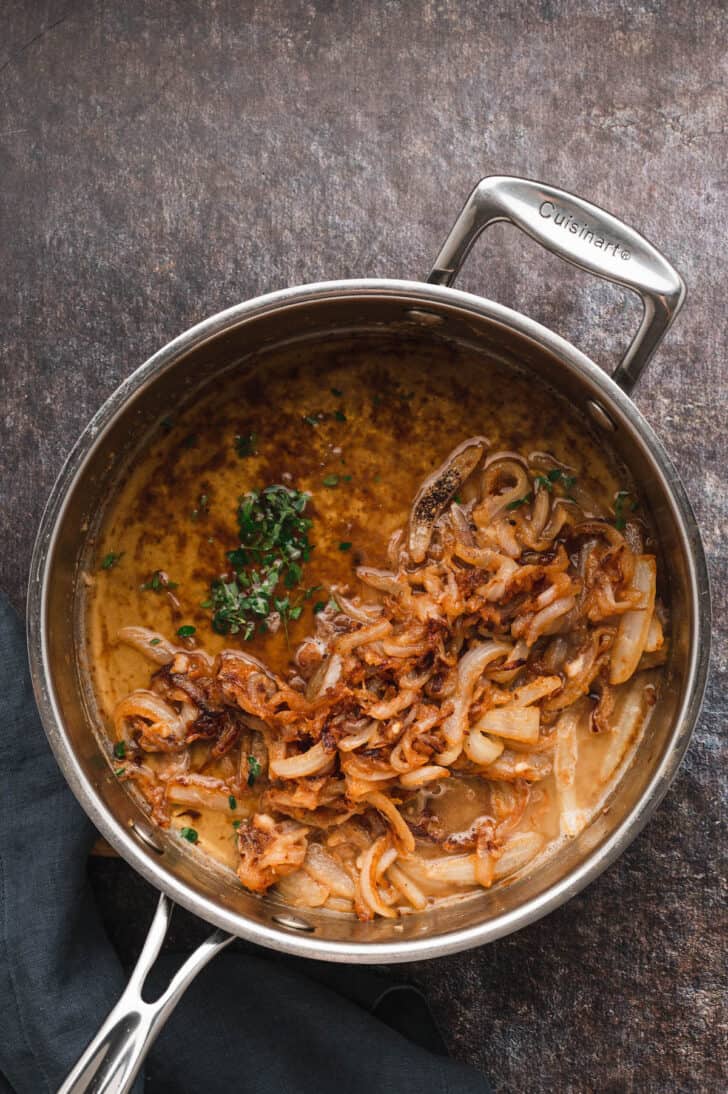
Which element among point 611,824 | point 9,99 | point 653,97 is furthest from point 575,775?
point 9,99

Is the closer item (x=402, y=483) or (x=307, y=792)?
(x=307, y=792)

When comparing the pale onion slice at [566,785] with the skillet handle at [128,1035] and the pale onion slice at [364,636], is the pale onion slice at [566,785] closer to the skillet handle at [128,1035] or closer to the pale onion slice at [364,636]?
Result: the pale onion slice at [364,636]

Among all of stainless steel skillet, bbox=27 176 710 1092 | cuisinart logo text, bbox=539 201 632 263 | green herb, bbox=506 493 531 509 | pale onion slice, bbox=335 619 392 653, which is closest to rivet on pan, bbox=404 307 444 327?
stainless steel skillet, bbox=27 176 710 1092

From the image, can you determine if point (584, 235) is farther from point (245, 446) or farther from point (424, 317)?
point (245, 446)

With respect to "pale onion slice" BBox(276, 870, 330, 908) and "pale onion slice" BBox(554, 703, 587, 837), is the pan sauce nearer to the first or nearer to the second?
"pale onion slice" BBox(554, 703, 587, 837)

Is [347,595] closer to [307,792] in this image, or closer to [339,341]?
[307,792]

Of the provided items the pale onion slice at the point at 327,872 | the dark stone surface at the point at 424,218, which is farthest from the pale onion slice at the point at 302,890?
the dark stone surface at the point at 424,218
